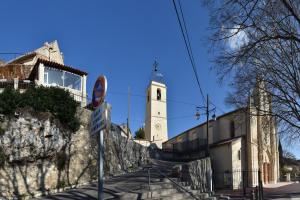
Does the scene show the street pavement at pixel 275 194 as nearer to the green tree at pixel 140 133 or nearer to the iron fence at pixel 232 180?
the iron fence at pixel 232 180

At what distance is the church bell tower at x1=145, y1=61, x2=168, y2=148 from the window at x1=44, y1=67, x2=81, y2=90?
2885 centimetres

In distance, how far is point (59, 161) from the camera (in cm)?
2011

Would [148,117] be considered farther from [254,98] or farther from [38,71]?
[254,98]

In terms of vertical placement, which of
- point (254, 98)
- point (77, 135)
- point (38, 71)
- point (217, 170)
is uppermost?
point (38, 71)

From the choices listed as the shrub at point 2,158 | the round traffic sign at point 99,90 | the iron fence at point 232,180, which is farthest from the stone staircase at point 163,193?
the iron fence at point 232,180

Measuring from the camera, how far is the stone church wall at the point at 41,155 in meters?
18.2

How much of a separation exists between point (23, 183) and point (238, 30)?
474 inches

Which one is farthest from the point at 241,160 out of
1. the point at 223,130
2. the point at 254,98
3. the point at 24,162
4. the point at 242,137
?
the point at 24,162

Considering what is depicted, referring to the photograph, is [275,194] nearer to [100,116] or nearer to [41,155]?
[41,155]

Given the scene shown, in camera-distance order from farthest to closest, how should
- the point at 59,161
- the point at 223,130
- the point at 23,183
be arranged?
the point at 223,130, the point at 59,161, the point at 23,183

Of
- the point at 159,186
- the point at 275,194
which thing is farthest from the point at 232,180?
the point at 159,186

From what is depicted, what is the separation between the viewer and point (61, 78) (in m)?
29.6

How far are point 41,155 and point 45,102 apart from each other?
3.13 metres

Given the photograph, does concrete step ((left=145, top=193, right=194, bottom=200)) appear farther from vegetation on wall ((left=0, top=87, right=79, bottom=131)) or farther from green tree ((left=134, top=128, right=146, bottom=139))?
green tree ((left=134, top=128, right=146, bottom=139))
